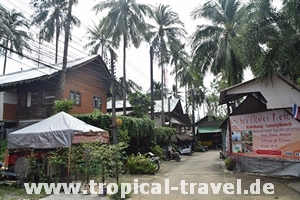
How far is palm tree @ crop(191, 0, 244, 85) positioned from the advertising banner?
5484 millimetres

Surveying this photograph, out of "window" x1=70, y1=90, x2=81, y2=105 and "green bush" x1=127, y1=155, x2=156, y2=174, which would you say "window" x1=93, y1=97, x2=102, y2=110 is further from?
"green bush" x1=127, y1=155, x2=156, y2=174

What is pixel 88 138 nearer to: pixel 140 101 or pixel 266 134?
pixel 266 134

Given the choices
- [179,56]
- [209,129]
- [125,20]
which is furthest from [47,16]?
[209,129]

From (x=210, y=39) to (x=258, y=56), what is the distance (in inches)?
287

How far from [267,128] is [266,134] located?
267mm

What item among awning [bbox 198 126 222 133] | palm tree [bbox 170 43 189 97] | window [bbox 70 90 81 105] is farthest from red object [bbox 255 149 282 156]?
awning [bbox 198 126 222 133]

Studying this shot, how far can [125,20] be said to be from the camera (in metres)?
20.3

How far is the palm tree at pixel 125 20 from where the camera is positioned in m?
20.2

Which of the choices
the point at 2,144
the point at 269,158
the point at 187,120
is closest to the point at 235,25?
the point at 269,158

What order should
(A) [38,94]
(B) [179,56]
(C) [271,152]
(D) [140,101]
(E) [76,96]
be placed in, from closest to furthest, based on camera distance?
(C) [271,152]
(A) [38,94]
(E) [76,96]
(D) [140,101]
(B) [179,56]

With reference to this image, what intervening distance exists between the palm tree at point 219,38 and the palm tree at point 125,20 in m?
5.69

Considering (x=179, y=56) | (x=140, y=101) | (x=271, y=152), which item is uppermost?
(x=179, y=56)

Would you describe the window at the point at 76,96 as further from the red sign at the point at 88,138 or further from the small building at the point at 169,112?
the red sign at the point at 88,138

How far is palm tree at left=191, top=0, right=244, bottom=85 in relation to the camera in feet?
54.2
